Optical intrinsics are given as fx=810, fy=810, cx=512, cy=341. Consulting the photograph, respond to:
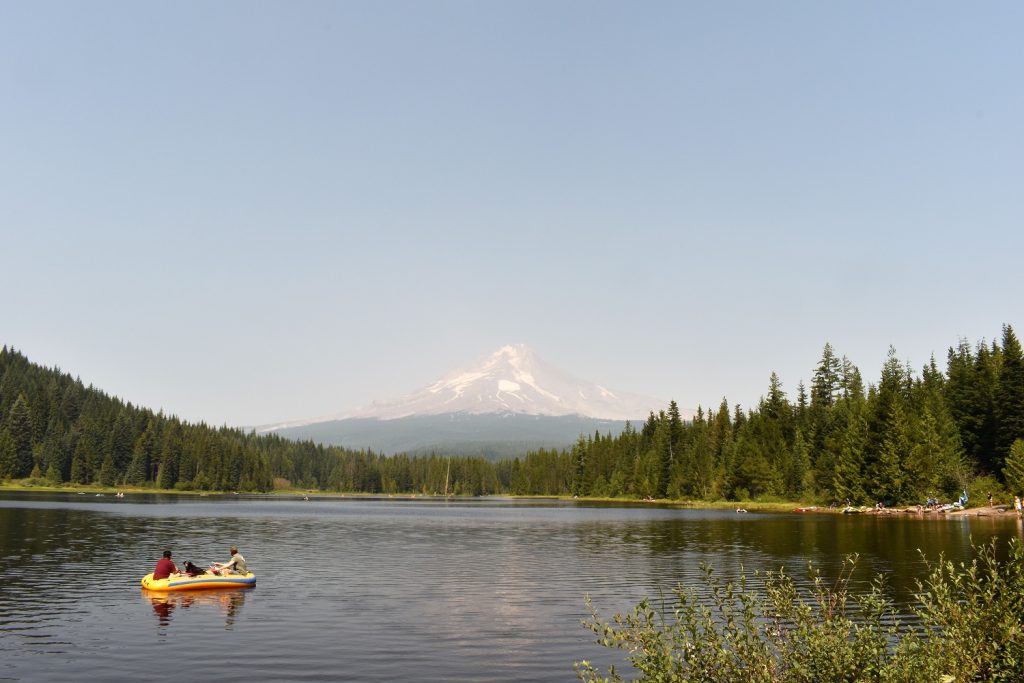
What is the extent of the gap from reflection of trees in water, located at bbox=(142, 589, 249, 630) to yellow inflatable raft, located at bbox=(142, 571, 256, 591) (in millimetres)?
251

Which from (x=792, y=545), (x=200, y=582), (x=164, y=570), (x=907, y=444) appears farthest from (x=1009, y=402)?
(x=164, y=570)

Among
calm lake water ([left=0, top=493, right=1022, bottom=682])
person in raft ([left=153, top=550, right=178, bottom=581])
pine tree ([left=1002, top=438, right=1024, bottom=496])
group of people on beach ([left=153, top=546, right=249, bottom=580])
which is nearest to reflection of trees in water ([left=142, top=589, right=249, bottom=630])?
calm lake water ([left=0, top=493, right=1022, bottom=682])

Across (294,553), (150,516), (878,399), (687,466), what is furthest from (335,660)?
(687,466)

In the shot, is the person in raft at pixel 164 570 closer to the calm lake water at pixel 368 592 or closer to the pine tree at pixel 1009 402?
the calm lake water at pixel 368 592

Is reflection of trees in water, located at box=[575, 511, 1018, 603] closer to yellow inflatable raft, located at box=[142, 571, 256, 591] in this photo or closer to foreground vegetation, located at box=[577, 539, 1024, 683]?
foreground vegetation, located at box=[577, 539, 1024, 683]

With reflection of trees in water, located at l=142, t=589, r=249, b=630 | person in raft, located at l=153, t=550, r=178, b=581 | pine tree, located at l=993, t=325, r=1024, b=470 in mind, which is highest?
pine tree, located at l=993, t=325, r=1024, b=470

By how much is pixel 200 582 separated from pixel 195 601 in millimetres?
2966

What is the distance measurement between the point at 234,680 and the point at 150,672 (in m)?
3.46

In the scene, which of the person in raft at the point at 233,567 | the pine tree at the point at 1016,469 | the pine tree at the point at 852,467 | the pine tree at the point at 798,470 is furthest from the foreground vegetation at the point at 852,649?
the pine tree at the point at 798,470

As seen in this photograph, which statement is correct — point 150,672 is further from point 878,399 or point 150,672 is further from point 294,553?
point 878,399

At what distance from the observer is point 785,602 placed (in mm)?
16688

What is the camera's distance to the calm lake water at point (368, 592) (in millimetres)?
28578

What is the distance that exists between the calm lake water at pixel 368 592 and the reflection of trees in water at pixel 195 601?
20 centimetres

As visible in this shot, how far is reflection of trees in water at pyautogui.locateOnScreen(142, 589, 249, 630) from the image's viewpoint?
1539 inches
